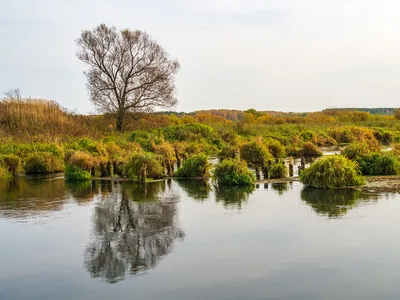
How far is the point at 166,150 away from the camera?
24953 mm

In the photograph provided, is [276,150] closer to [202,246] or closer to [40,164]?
[40,164]

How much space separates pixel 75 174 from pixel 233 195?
7387mm

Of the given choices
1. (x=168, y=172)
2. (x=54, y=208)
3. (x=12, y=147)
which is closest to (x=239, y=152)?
(x=168, y=172)

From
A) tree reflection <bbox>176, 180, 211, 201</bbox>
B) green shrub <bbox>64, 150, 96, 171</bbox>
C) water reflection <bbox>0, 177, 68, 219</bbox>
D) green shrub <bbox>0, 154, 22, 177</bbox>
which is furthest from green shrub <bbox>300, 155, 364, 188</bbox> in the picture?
green shrub <bbox>0, 154, 22, 177</bbox>

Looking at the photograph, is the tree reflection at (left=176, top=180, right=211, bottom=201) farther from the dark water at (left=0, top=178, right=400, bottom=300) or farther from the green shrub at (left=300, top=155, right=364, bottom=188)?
the green shrub at (left=300, top=155, right=364, bottom=188)

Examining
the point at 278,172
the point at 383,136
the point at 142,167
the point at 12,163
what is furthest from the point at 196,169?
the point at 383,136

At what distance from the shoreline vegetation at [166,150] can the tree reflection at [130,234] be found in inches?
174

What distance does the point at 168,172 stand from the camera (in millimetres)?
21609

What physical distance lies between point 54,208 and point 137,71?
86.5ft

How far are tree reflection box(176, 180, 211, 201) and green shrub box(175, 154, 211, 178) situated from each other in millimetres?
805

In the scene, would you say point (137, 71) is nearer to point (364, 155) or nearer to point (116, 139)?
point (116, 139)

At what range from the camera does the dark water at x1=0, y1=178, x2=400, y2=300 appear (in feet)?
26.4

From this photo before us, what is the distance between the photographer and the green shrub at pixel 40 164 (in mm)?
23844

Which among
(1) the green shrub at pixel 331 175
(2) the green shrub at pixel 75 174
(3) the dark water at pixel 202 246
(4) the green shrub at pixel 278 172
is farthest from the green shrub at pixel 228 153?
(3) the dark water at pixel 202 246
